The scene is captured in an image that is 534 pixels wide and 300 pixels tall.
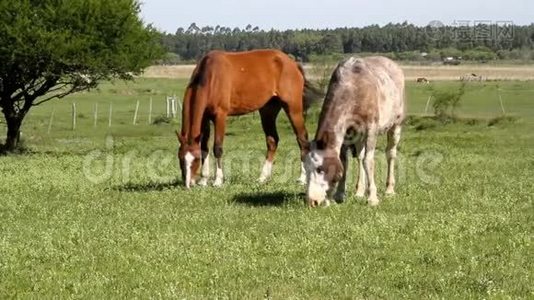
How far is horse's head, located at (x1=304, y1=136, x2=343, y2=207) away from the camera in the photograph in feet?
47.7

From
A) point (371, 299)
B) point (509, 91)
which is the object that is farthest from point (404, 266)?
point (509, 91)

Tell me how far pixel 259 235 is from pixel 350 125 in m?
3.71

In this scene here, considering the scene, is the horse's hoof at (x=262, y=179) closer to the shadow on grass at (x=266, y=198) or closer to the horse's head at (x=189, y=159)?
the horse's head at (x=189, y=159)

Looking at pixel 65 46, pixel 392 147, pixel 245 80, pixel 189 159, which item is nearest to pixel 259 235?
pixel 392 147

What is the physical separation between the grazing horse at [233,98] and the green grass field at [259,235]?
0.75 m

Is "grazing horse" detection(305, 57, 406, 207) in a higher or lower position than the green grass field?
higher

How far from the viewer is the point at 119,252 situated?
11.1 meters

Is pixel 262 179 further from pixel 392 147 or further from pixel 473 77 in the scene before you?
pixel 473 77

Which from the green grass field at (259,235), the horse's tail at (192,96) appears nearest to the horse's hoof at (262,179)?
the green grass field at (259,235)

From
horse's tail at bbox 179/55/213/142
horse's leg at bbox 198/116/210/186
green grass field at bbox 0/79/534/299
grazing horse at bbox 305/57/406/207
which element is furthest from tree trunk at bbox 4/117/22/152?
grazing horse at bbox 305/57/406/207

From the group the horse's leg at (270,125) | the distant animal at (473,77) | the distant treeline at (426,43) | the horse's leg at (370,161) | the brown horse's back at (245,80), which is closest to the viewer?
the horse's leg at (370,161)

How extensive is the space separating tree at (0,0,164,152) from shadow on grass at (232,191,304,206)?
18.5m

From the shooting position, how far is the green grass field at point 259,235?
923 cm

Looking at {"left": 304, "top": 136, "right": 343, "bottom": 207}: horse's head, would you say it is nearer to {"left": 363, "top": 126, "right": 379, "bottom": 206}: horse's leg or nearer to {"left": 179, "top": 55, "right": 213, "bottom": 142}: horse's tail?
{"left": 363, "top": 126, "right": 379, "bottom": 206}: horse's leg
